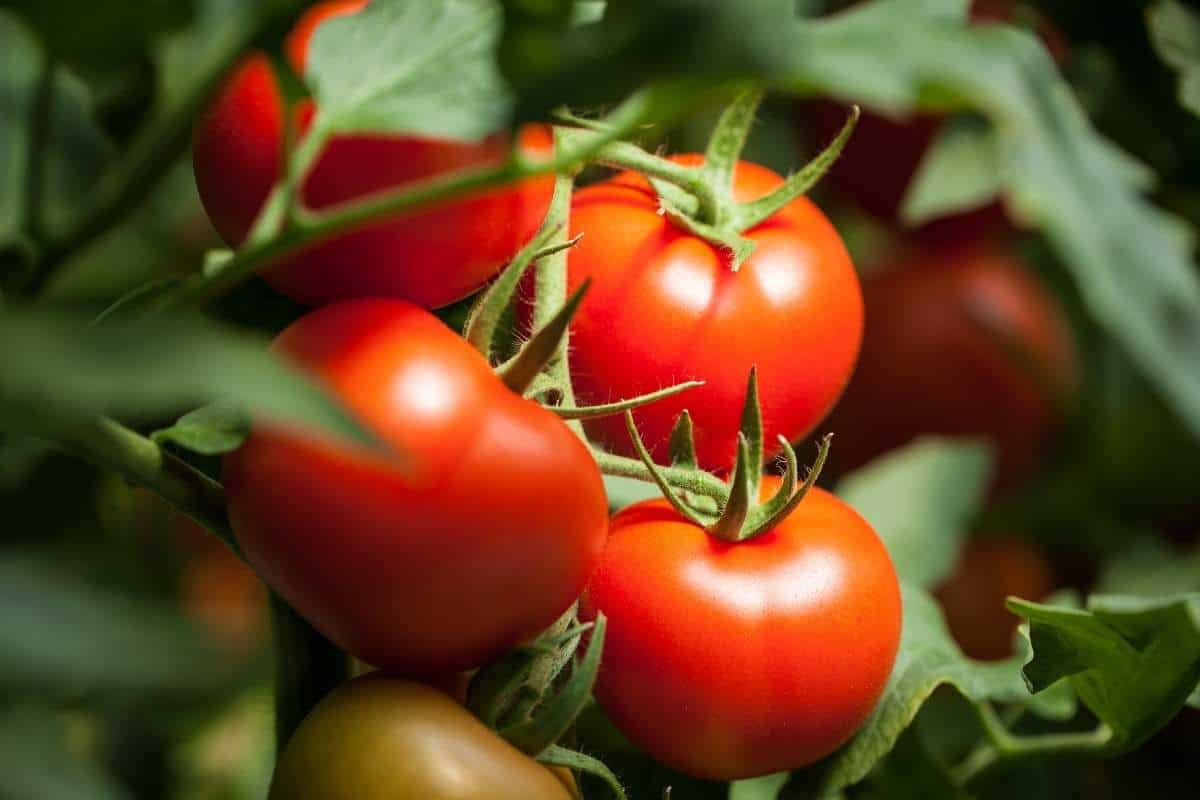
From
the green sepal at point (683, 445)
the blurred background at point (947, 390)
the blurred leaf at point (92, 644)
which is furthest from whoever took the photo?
the blurred background at point (947, 390)

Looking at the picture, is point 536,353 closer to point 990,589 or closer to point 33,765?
point 33,765

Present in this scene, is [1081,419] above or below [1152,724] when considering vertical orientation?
below

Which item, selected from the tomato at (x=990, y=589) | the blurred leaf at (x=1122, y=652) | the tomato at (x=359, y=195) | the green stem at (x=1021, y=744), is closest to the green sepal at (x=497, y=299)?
the tomato at (x=359, y=195)

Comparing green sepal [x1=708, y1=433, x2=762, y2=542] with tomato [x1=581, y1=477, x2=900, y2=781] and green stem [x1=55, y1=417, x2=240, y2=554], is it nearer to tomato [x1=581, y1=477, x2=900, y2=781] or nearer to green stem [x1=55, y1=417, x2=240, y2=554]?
tomato [x1=581, y1=477, x2=900, y2=781]

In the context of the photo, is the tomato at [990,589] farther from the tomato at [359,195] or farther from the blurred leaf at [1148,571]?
the tomato at [359,195]

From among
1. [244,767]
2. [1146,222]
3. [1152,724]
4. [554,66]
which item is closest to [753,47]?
[554,66]

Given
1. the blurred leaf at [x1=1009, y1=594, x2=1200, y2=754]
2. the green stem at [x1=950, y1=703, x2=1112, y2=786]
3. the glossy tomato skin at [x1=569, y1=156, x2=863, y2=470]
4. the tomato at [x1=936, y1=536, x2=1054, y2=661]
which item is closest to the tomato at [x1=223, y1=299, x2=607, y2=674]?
the glossy tomato skin at [x1=569, y1=156, x2=863, y2=470]

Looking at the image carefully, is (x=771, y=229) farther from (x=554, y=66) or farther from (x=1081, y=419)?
(x=1081, y=419)
